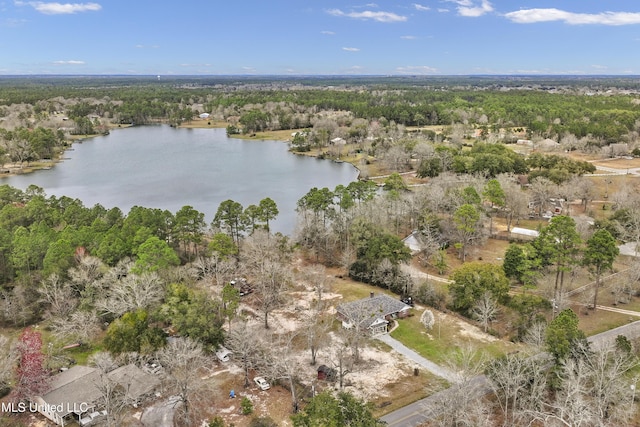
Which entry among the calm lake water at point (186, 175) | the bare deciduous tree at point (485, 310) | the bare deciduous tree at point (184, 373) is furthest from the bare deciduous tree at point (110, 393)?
the calm lake water at point (186, 175)

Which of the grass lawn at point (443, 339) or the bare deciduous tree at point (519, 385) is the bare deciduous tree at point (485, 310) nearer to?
the grass lawn at point (443, 339)

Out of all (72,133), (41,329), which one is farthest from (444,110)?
(41,329)

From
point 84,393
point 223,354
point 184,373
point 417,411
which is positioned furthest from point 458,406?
point 84,393

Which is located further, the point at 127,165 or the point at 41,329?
the point at 127,165

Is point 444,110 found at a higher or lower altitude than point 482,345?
higher

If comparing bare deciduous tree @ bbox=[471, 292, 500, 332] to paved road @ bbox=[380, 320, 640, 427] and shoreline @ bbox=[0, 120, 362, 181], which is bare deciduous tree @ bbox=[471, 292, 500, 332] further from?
shoreline @ bbox=[0, 120, 362, 181]

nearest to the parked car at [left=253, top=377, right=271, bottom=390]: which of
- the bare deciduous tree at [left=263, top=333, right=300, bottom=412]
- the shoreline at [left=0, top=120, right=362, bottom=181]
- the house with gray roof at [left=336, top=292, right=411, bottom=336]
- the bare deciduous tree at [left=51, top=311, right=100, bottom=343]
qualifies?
the bare deciduous tree at [left=263, top=333, right=300, bottom=412]

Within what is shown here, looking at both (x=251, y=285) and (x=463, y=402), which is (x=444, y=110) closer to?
(x=251, y=285)
